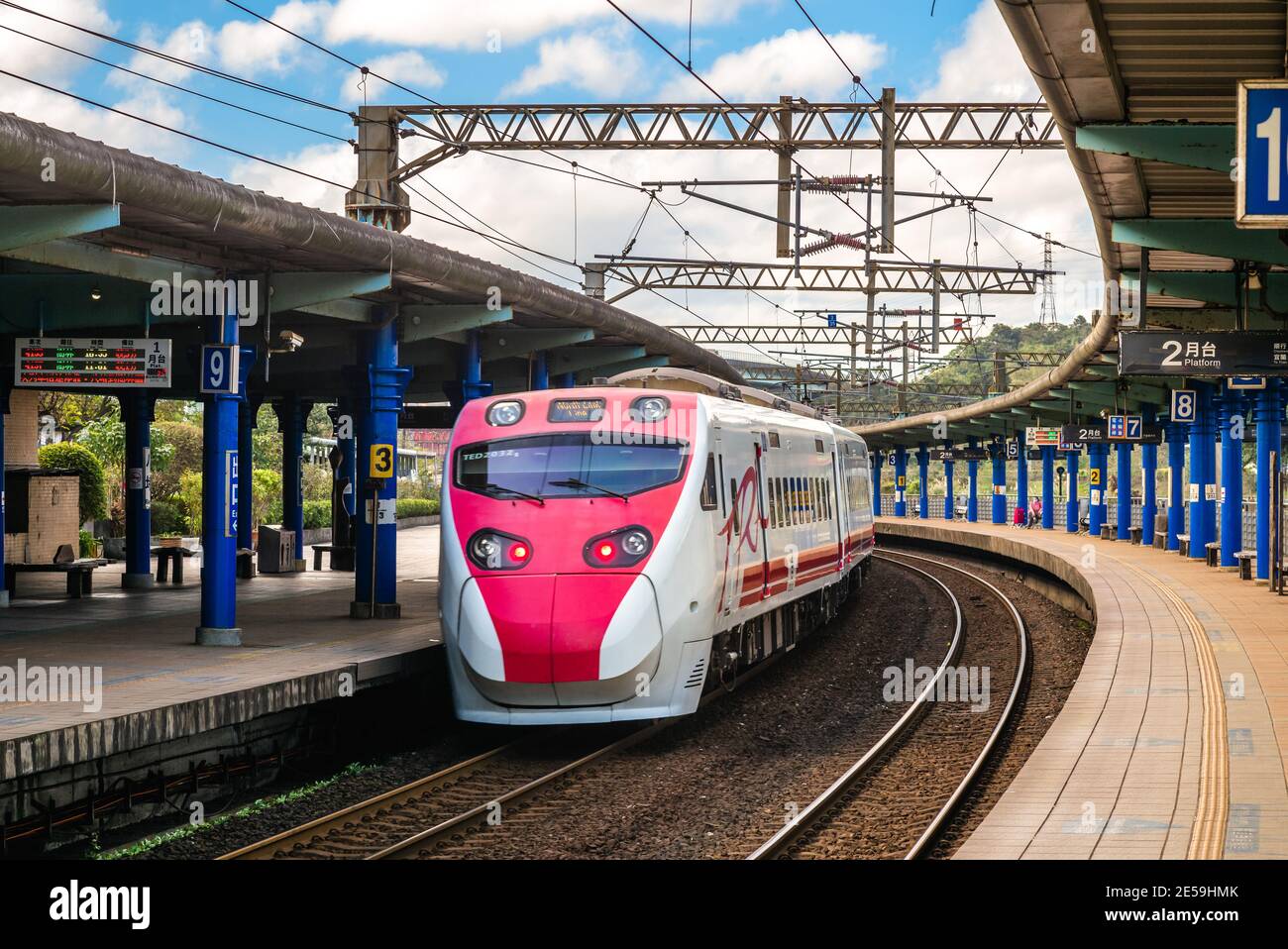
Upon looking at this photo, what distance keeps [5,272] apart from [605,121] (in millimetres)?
7985

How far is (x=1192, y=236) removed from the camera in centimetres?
1574

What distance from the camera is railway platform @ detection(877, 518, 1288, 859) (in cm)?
793

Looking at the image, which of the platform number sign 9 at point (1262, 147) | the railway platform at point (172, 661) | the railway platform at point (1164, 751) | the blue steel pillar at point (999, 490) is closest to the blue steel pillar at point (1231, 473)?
the railway platform at point (1164, 751)

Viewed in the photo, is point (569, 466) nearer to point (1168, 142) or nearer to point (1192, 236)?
point (1168, 142)

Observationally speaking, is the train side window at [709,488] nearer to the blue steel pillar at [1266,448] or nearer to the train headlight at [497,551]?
the train headlight at [497,551]

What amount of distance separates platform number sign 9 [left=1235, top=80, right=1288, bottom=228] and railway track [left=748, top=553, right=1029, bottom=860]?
4326mm

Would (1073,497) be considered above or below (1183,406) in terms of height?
below

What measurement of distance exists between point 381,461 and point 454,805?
24.7 feet

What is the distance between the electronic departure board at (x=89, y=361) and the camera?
14547 mm

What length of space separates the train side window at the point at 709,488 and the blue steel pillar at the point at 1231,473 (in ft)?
56.3

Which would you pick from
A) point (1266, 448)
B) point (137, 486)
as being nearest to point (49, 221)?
point (137, 486)
